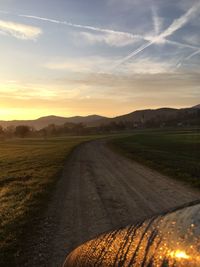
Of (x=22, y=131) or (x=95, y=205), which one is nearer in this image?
(x=95, y=205)

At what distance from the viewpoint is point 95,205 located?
1261 cm

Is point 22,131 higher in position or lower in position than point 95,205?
higher

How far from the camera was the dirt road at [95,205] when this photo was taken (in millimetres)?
8531

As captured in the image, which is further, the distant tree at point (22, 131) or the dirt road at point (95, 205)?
the distant tree at point (22, 131)

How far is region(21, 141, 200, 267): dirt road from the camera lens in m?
8.53

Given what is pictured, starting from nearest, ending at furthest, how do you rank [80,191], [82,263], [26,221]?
[82,263] → [26,221] → [80,191]

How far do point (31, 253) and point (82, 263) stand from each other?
5.38m

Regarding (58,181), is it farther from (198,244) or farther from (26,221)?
(198,244)

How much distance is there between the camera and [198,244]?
2.02 metres

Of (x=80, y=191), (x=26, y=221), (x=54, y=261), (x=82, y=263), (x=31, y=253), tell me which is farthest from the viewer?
(x=80, y=191)

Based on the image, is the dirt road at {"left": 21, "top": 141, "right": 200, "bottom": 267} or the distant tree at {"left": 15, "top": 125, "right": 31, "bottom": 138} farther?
the distant tree at {"left": 15, "top": 125, "right": 31, "bottom": 138}

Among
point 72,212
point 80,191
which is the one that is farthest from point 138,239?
point 80,191

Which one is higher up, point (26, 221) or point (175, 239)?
point (175, 239)

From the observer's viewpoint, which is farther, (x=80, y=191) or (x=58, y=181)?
(x=58, y=181)
